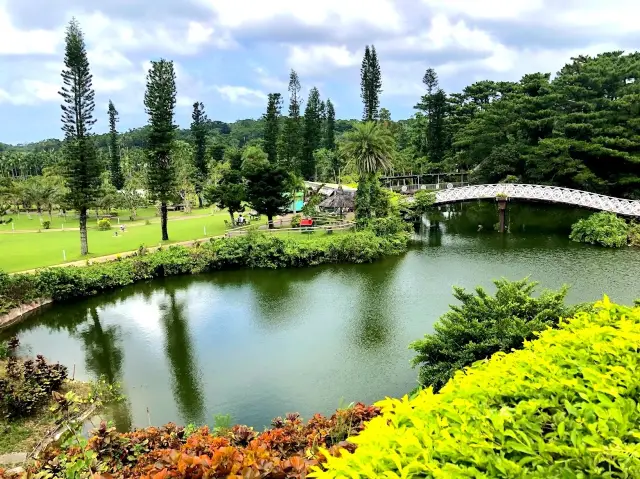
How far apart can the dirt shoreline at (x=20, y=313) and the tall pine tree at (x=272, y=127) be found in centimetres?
2103

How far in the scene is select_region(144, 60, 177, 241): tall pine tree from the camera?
24172mm

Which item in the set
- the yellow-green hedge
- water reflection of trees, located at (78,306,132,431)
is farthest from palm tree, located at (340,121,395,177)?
the yellow-green hedge

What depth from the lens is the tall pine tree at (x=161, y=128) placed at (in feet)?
79.3

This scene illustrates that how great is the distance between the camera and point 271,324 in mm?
14078

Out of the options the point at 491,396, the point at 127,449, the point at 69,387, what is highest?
the point at 491,396

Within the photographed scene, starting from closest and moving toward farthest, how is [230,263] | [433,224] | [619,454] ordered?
[619,454], [230,263], [433,224]

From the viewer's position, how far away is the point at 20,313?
15.9 metres

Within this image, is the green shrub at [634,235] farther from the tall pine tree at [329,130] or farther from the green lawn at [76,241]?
the tall pine tree at [329,130]

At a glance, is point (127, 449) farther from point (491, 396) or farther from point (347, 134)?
point (347, 134)

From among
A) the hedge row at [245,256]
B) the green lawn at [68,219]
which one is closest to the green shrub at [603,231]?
the hedge row at [245,256]

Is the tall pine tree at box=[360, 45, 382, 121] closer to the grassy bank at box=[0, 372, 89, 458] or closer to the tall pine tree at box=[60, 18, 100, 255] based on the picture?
the tall pine tree at box=[60, 18, 100, 255]

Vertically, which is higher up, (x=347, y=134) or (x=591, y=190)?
(x=347, y=134)

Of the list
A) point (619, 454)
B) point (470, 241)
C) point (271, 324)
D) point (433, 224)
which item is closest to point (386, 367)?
point (271, 324)

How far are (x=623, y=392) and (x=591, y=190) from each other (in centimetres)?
2733
